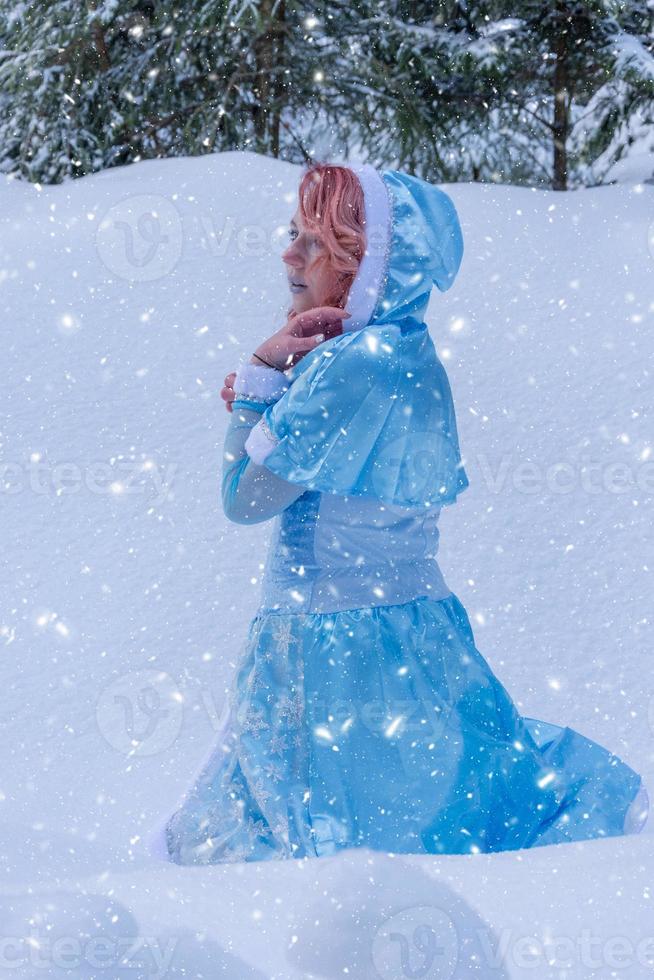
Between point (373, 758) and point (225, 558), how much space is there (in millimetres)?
1506

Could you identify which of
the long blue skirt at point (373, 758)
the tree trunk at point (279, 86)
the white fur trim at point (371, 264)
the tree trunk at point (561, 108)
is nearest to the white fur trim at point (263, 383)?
the white fur trim at point (371, 264)

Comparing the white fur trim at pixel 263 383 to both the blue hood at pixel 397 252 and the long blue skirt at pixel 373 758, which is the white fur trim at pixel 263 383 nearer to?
the blue hood at pixel 397 252

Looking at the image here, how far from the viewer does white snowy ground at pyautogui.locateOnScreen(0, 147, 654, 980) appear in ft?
4.68

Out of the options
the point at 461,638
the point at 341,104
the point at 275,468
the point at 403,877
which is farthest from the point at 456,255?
the point at 341,104

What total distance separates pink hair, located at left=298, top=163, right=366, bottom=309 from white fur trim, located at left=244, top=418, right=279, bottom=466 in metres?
0.26

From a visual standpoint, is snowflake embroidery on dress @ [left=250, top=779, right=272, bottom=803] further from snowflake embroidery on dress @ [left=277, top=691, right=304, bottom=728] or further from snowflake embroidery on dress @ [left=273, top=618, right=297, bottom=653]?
snowflake embroidery on dress @ [left=273, top=618, right=297, bottom=653]

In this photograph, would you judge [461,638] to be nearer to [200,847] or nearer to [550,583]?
[200,847]

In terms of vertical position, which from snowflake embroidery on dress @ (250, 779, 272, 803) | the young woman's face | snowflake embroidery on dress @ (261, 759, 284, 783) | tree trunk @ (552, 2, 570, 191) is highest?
tree trunk @ (552, 2, 570, 191)

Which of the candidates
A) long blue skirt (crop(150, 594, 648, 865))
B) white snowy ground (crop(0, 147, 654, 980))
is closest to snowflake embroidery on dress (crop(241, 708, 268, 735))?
long blue skirt (crop(150, 594, 648, 865))

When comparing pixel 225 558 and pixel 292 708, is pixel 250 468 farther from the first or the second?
pixel 225 558

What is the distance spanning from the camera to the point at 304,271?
1.82 meters

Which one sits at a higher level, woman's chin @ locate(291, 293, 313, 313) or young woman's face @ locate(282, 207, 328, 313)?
young woman's face @ locate(282, 207, 328, 313)

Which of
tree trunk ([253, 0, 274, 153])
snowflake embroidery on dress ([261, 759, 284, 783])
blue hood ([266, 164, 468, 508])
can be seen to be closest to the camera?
blue hood ([266, 164, 468, 508])

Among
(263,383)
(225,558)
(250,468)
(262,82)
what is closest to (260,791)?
(250,468)
